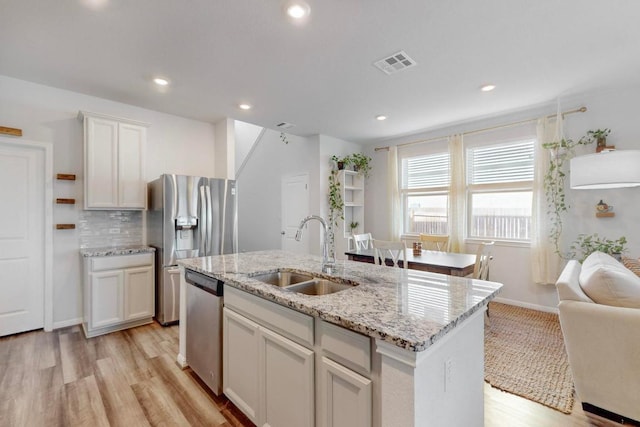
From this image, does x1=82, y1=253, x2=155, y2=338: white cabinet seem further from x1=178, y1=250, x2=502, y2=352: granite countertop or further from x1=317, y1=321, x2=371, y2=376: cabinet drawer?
x1=317, y1=321, x2=371, y2=376: cabinet drawer

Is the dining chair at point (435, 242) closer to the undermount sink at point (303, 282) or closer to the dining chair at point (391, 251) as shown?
the dining chair at point (391, 251)

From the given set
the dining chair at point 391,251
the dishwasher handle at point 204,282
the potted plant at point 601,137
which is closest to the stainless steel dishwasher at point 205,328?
the dishwasher handle at point 204,282

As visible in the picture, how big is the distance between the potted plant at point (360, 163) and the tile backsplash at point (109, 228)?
345 centimetres

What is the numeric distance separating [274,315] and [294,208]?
394cm

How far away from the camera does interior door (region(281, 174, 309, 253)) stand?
5.17m

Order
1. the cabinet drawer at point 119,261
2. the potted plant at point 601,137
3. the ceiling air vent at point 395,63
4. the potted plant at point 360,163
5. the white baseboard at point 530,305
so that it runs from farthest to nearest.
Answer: the potted plant at point 360,163
the white baseboard at point 530,305
the potted plant at point 601,137
the cabinet drawer at point 119,261
the ceiling air vent at point 395,63

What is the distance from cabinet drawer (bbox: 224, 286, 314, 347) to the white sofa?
169 cm

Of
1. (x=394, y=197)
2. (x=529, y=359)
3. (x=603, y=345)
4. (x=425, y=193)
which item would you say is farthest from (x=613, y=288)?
(x=394, y=197)

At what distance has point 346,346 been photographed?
1.13 m

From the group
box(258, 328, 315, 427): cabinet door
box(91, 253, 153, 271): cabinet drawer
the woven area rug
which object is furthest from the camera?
box(91, 253, 153, 271): cabinet drawer

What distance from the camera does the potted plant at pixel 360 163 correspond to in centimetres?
521

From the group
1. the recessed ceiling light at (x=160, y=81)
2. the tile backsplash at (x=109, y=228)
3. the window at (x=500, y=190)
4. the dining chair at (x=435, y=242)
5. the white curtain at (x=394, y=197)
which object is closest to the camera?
the recessed ceiling light at (x=160, y=81)

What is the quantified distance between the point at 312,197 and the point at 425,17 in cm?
331

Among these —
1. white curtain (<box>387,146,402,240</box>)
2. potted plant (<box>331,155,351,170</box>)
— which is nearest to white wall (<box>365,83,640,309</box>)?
white curtain (<box>387,146,402,240</box>)
